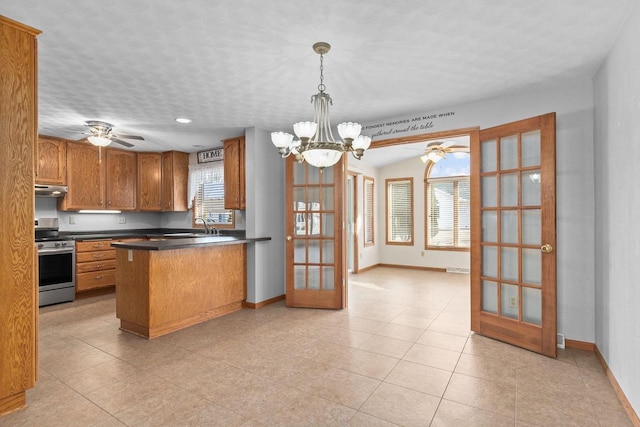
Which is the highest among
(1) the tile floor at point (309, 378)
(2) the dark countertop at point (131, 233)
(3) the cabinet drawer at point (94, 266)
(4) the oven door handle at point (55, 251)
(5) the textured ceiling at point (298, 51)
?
(5) the textured ceiling at point (298, 51)

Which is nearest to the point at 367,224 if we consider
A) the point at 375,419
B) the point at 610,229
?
the point at 610,229

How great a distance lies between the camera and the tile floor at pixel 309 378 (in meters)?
2.13

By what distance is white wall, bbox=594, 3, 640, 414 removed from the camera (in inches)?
82.0

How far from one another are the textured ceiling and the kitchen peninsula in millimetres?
1581

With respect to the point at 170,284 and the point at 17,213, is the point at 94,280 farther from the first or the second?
the point at 17,213

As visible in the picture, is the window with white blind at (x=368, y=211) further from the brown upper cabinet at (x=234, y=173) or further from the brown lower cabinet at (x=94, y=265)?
the brown lower cabinet at (x=94, y=265)

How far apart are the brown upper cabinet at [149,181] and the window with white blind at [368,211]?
4.18m

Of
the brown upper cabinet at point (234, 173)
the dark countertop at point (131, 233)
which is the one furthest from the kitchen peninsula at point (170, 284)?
the dark countertop at point (131, 233)

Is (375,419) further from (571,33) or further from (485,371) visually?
(571,33)

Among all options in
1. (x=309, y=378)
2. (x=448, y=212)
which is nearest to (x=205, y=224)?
(x=309, y=378)

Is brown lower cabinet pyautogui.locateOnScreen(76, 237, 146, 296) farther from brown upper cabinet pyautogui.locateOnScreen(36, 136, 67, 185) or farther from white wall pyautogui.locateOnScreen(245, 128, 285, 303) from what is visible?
white wall pyautogui.locateOnScreen(245, 128, 285, 303)

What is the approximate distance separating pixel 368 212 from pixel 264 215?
3.71m

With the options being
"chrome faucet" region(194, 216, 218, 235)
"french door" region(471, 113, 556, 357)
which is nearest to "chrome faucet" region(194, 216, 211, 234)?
"chrome faucet" region(194, 216, 218, 235)

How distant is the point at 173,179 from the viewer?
20.7 ft
